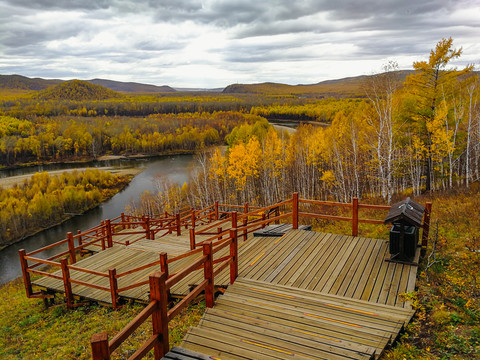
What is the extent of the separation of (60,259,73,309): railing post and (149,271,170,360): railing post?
5.36 meters

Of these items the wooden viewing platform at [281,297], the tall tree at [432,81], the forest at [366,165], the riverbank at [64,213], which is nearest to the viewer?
the wooden viewing platform at [281,297]

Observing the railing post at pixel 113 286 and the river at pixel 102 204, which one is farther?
the river at pixel 102 204

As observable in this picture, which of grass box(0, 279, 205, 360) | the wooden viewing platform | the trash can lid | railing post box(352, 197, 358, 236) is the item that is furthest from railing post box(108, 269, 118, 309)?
the trash can lid

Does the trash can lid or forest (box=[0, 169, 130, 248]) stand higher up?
the trash can lid

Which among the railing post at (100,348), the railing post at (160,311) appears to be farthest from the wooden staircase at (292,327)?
the railing post at (100,348)

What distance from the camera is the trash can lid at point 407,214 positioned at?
7.15 metres

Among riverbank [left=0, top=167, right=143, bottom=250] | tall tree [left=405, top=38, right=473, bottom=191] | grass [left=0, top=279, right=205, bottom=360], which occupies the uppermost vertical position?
tall tree [left=405, top=38, right=473, bottom=191]

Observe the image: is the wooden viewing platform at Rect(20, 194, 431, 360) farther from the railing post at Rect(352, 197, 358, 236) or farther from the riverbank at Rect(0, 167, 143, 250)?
the riverbank at Rect(0, 167, 143, 250)

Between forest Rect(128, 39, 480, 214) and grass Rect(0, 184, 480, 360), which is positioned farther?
forest Rect(128, 39, 480, 214)

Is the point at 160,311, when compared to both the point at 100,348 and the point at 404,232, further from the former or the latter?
the point at 404,232

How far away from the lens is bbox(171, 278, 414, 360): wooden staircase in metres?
4.52

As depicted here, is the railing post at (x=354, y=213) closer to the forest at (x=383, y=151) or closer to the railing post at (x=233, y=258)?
the railing post at (x=233, y=258)

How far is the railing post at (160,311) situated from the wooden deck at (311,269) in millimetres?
2592

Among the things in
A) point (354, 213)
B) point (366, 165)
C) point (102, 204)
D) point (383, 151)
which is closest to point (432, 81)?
point (383, 151)
